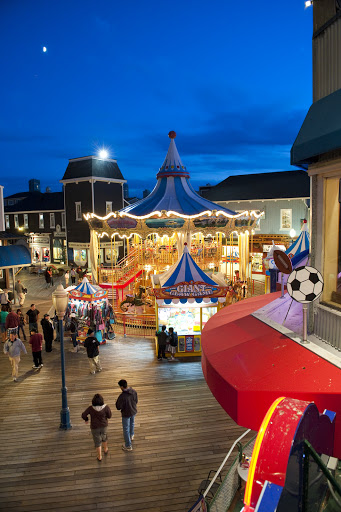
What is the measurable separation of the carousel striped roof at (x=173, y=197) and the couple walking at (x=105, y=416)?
1111cm

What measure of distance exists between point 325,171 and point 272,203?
26.4 m

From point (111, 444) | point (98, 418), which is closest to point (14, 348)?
point (111, 444)

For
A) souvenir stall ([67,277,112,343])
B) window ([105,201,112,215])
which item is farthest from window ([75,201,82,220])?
souvenir stall ([67,277,112,343])

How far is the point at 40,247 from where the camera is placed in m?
39.1

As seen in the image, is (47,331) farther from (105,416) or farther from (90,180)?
(90,180)

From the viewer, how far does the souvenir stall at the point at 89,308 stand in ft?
44.8

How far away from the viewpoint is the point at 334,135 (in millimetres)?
3395

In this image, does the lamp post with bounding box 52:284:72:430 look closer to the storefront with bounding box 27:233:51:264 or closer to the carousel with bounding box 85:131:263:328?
the carousel with bounding box 85:131:263:328

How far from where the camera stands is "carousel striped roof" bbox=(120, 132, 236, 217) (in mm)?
17641

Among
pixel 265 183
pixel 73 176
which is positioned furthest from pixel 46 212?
pixel 265 183

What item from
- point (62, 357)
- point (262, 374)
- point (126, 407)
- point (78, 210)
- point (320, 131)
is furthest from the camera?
point (78, 210)

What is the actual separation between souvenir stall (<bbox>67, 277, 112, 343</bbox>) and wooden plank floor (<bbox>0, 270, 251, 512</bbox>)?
87.6 inches

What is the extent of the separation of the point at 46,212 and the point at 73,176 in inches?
307

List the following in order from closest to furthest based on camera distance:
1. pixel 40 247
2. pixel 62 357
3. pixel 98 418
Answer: pixel 98 418
pixel 62 357
pixel 40 247
